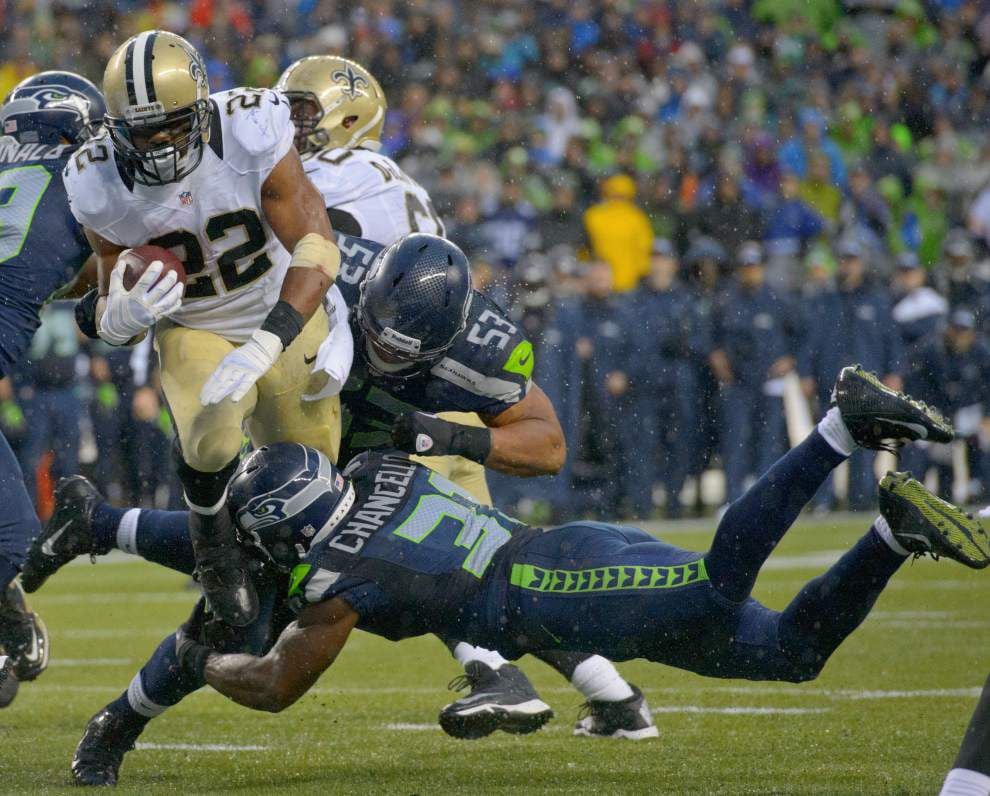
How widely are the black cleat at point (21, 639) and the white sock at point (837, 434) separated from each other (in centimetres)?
266

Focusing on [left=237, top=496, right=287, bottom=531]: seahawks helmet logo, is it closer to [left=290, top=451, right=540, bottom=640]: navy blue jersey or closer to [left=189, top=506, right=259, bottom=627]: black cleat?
[left=290, top=451, right=540, bottom=640]: navy blue jersey

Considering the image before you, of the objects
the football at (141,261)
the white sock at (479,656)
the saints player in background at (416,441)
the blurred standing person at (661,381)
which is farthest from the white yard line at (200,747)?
the blurred standing person at (661,381)

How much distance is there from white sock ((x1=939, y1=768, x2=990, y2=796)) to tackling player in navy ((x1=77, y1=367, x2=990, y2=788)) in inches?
27.7

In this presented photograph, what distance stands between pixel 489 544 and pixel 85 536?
4.86 ft

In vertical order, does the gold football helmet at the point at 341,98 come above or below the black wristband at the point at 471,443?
above

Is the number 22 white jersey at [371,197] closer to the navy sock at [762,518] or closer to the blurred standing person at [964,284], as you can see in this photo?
the navy sock at [762,518]

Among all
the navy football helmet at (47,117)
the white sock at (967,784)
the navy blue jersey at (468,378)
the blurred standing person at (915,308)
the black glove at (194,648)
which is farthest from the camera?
the blurred standing person at (915,308)

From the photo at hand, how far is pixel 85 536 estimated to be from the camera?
4812mm

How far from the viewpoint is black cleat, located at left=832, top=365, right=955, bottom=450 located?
143 inches

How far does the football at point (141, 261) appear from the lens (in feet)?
14.5

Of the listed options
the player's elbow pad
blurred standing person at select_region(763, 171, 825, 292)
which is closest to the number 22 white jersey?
the player's elbow pad

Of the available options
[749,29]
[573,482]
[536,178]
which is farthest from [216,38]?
[573,482]

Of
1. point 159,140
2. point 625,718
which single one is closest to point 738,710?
point 625,718

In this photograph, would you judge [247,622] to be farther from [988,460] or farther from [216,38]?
[216,38]
